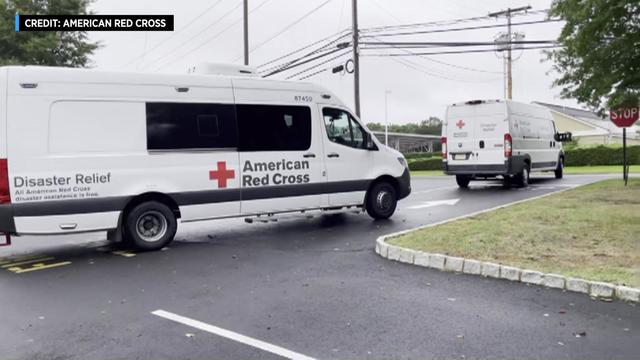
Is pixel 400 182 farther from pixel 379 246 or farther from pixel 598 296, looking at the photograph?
pixel 598 296

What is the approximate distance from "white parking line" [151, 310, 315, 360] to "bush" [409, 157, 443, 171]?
31.5 meters

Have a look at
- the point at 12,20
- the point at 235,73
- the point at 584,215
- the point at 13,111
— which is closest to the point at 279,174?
the point at 235,73

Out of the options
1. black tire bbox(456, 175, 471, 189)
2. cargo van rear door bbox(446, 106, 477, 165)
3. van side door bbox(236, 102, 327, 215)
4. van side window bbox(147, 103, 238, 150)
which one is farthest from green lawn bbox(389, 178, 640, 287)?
black tire bbox(456, 175, 471, 189)

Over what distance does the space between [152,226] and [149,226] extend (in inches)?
1.8

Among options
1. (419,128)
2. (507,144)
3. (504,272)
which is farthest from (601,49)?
(419,128)

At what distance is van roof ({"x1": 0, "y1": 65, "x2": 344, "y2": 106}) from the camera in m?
7.60

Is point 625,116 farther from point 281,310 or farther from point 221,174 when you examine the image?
Result: point 281,310

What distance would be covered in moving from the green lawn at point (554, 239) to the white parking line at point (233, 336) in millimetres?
3397

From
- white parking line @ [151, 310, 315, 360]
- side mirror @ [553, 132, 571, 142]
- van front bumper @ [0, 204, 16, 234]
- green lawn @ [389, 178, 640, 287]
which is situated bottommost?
white parking line @ [151, 310, 315, 360]

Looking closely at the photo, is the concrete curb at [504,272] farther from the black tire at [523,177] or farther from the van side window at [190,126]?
the black tire at [523,177]

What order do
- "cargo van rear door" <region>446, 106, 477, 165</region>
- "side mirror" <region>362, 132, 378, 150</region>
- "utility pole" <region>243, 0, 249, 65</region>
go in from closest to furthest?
"side mirror" <region>362, 132, 378, 150</region> < "cargo van rear door" <region>446, 106, 477, 165</region> < "utility pole" <region>243, 0, 249, 65</region>

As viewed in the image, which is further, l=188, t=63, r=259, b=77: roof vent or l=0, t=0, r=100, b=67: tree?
l=0, t=0, r=100, b=67: tree

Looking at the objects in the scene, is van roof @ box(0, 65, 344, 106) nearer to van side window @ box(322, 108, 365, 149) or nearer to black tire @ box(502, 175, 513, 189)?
van side window @ box(322, 108, 365, 149)

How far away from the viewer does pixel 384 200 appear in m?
11.3
